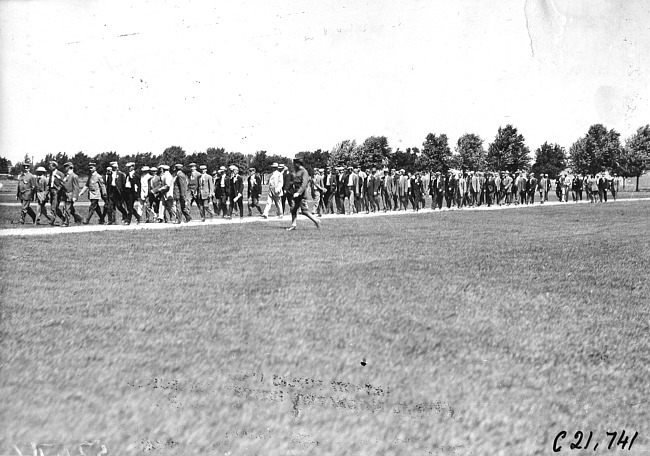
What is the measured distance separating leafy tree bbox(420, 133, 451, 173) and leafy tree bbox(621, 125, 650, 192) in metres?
24.1

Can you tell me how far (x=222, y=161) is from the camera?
192 feet

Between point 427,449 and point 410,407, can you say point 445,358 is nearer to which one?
point 410,407

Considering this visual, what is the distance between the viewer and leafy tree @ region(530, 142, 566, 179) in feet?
321

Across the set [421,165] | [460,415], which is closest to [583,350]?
[460,415]

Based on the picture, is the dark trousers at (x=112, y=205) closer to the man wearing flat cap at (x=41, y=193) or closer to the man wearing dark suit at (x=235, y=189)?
the man wearing flat cap at (x=41, y=193)

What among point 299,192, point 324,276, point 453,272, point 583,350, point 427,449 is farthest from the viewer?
point 299,192

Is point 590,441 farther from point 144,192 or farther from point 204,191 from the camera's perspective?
point 204,191

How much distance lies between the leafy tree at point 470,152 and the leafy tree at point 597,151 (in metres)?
12.7

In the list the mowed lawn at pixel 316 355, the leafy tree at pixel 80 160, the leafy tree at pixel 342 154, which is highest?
the leafy tree at pixel 342 154

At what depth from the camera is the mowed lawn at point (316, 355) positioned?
4.16 metres

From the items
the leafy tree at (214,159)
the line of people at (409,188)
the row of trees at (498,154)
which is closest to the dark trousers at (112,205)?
the line of people at (409,188)

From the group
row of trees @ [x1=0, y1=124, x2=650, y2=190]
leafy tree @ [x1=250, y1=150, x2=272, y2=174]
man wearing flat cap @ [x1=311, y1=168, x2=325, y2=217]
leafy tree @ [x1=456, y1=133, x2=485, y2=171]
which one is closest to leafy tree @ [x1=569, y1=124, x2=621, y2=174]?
row of trees @ [x1=0, y1=124, x2=650, y2=190]

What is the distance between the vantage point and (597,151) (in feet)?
258

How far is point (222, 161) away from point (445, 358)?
54298mm
